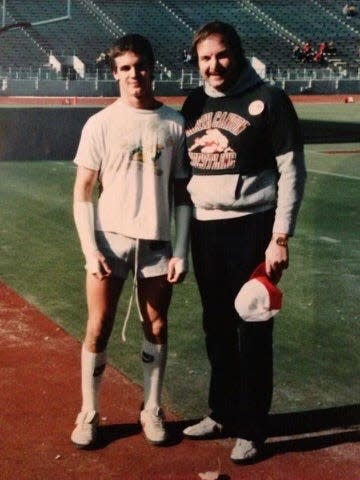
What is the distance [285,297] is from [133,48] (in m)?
3.55

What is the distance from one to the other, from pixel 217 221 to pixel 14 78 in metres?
41.7

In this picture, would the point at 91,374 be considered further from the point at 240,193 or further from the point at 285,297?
the point at 285,297

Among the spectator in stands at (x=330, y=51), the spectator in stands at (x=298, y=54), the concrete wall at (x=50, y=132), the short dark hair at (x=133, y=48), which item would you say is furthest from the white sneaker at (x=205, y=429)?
the spectator in stands at (x=330, y=51)

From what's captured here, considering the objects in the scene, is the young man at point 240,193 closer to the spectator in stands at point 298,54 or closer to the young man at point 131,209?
the young man at point 131,209

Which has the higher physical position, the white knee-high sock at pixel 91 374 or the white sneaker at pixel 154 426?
the white knee-high sock at pixel 91 374

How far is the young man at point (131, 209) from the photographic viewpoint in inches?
147

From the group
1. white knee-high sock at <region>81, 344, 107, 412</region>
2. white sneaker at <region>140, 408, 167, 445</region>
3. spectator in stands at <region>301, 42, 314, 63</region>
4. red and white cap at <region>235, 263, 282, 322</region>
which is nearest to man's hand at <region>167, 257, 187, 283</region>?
red and white cap at <region>235, 263, 282, 322</region>

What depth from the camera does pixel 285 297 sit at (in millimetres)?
6844

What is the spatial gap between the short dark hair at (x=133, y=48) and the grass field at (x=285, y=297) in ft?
6.06

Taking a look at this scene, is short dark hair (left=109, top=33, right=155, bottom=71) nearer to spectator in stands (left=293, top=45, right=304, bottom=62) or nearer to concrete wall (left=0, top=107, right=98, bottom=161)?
concrete wall (left=0, top=107, right=98, bottom=161)

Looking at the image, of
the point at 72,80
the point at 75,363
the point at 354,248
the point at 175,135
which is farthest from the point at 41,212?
the point at 72,80

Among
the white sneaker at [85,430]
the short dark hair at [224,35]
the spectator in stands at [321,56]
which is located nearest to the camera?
the short dark hair at [224,35]

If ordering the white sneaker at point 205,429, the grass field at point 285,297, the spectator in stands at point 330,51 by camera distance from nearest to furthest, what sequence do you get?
the white sneaker at point 205,429
the grass field at point 285,297
the spectator in stands at point 330,51

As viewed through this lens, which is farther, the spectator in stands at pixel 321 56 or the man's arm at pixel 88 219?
the spectator in stands at pixel 321 56
